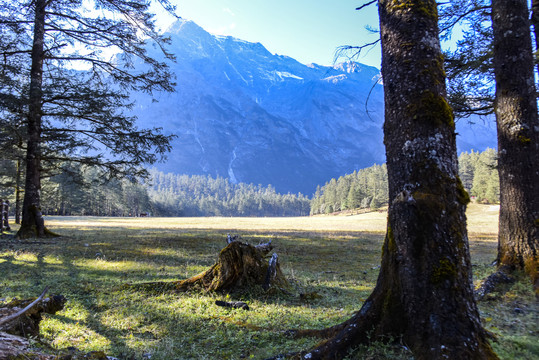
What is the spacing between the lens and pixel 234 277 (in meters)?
6.30

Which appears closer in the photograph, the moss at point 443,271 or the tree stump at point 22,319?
the moss at point 443,271

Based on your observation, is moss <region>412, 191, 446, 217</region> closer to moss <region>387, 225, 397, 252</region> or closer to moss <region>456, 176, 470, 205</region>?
moss <region>456, 176, 470, 205</region>

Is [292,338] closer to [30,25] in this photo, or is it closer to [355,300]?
[355,300]

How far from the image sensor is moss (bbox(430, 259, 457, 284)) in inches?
108

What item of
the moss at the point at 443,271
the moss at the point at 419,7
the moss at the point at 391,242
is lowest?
the moss at the point at 443,271

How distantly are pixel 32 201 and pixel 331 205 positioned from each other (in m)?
107

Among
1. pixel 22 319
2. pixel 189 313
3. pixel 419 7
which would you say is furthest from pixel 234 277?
pixel 419 7

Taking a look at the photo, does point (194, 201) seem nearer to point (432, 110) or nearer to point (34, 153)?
point (34, 153)

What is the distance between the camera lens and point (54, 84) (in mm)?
12664

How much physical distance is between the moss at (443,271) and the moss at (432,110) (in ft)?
4.44

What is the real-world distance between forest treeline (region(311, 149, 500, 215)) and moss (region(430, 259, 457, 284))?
270 feet

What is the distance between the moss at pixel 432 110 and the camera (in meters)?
3.04

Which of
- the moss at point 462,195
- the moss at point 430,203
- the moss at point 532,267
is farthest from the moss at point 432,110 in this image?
the moss at point 532,267

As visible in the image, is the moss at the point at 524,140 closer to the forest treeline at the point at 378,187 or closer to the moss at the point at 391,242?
the moss at the point at 391,242
